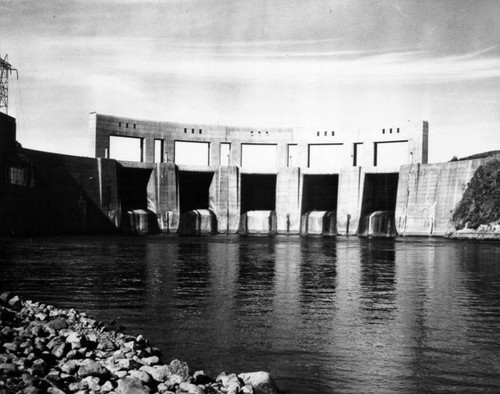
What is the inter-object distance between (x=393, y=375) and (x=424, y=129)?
64372mm

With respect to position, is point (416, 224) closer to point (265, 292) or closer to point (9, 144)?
point (9, 144)

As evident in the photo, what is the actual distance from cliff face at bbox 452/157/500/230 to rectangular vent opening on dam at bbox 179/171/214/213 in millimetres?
30496

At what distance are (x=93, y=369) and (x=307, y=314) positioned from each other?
27.5 feet

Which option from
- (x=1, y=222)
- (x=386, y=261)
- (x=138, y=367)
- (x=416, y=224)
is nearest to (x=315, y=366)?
(x=138, y=367)

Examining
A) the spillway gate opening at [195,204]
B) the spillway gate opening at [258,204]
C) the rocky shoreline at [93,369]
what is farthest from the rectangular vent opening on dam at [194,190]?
the rocky shoreline at [93,369]

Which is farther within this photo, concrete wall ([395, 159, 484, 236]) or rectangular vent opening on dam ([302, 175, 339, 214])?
rectangular vent opening on dam ([302, 175, 339, 214])

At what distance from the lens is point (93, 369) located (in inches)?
341

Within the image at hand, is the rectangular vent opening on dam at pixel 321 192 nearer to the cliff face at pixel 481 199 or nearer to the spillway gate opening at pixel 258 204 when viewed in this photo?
the spillway gate opening at pixel 258 204

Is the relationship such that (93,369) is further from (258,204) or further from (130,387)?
(258,204)

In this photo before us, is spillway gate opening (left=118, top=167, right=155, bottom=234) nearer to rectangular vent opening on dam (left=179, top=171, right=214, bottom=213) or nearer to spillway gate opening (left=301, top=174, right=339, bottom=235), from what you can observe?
rectangular vent opening on dam (left=179, top=171, right=214, bottom=213)

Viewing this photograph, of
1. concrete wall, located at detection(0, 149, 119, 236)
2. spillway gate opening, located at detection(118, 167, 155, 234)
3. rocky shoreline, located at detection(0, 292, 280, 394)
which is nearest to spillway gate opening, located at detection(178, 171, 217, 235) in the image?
spillway gate opening, located at detection(118, 167, 155, 234)

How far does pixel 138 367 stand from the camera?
30.3ft

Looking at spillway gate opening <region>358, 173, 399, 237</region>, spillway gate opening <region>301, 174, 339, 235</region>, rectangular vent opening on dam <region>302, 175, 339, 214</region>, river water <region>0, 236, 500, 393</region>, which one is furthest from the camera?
rectangular vent opening on dam <region>302, 175, 339, 214</region>

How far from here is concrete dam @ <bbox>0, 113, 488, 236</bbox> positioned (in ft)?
219
